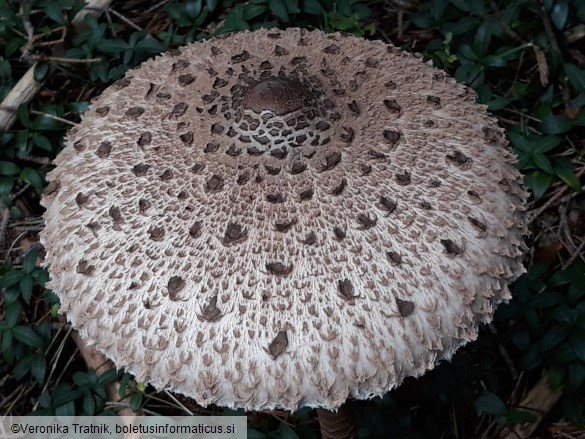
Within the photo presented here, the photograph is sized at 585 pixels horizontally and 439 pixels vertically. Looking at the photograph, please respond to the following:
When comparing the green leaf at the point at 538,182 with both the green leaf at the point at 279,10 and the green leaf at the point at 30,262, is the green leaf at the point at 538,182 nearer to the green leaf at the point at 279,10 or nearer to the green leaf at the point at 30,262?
the green leaf at the point at 279,10

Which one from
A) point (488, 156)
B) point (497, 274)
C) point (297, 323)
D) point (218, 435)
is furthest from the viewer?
point (218, 435)

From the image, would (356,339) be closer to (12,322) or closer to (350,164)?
(350,164)

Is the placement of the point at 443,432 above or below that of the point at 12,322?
below

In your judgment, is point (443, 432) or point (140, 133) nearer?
point (140, 133)

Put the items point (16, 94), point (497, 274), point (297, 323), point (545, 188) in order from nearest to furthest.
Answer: point (297, 323)
point (497, 274)
point (545, 188)
point (16, 94)

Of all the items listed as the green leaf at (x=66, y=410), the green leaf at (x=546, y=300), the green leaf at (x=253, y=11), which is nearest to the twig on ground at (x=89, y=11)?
the green leaf at (x=253, y=11)

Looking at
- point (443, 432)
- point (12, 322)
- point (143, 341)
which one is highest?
point (143, 341)

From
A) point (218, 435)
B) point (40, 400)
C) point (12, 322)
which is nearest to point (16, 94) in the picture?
point (12, 322)
